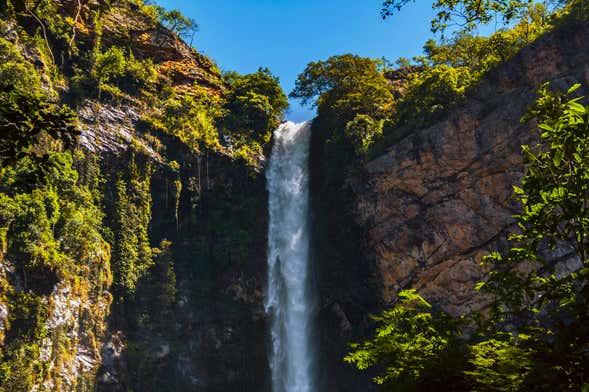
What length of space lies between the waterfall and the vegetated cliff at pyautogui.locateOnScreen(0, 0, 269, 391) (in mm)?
768

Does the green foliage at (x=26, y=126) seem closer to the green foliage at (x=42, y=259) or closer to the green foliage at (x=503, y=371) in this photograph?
the green foliage at (x=503, y=371)

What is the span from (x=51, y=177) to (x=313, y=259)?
1482cm

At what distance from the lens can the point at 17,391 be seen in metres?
18.0

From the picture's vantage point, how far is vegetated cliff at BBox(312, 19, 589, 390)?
22984 millimetres

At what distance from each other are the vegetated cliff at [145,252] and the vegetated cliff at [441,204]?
207 inches

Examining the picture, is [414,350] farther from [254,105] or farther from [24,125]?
[254,105]

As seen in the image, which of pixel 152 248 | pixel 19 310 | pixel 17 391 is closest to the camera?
pixel 17 391

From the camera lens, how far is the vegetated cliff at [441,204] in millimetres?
22984

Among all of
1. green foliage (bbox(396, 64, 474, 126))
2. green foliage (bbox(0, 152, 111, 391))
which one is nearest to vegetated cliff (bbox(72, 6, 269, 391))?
green foliage (bbox(0, 152, 111, 391))

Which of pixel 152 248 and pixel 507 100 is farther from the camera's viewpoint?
pixel 152 248

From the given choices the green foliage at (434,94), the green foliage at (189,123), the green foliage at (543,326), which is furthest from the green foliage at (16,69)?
the green foliage at (543,326)

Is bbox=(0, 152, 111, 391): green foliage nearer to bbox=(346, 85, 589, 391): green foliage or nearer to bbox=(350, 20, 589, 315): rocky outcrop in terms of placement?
bbox=(350, 20, 589, 315): rocky outcrop

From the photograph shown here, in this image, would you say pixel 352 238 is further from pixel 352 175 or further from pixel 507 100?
pixel 507 100

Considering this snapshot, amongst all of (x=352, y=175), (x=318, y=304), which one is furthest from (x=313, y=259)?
(x=352, y=175)
